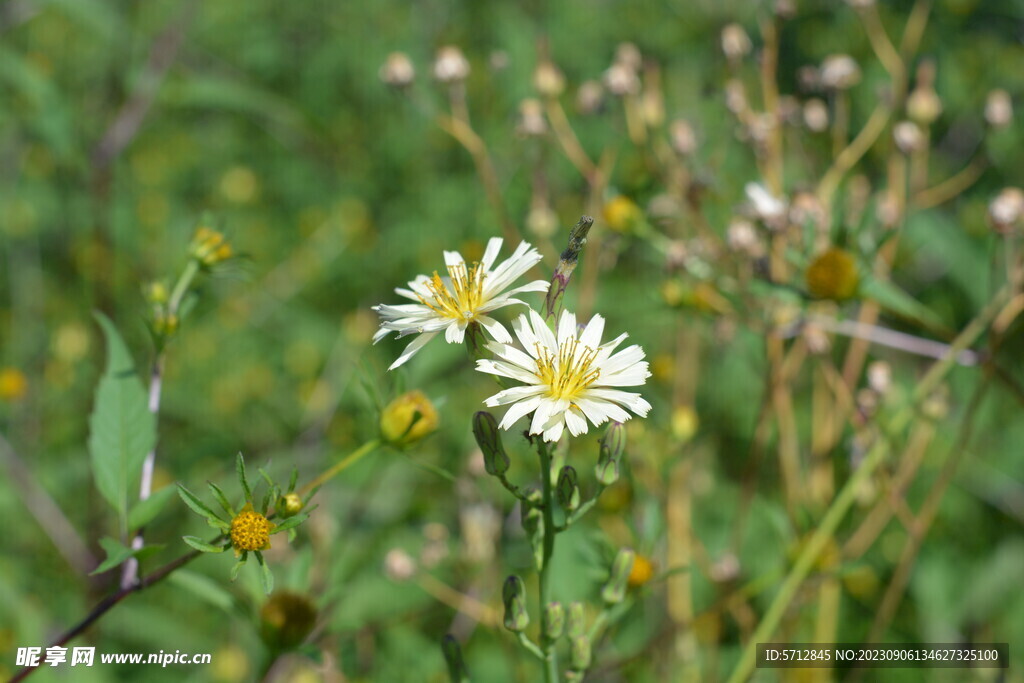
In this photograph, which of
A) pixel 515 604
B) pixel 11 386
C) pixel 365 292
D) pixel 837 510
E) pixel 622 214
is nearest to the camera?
pixel 515 604

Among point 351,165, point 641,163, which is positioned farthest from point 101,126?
point 641,163

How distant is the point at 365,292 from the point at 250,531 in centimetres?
212

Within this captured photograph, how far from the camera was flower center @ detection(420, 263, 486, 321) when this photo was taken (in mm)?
1033

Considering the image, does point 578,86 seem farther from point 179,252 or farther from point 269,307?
point 179,252

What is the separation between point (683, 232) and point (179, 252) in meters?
2.02

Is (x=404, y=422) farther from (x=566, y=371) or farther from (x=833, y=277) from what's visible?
(x=833, y=277)

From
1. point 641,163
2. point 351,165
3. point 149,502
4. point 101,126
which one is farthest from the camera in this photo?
point 351,165

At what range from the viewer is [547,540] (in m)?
1.00

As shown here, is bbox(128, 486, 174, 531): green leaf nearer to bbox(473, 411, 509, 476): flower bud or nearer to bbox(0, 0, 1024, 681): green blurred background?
bbox(0, 0, 1024, 681): green blurred background

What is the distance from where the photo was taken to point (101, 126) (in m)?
2.67

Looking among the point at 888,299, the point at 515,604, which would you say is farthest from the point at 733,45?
the point at 515,604

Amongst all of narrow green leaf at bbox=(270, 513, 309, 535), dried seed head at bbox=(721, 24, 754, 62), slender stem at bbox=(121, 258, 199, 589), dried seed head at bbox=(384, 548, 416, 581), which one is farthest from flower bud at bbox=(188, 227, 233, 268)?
dried seed head at bbox=(721, 24, 754, 62)

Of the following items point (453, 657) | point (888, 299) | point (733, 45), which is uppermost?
point (733, 45)

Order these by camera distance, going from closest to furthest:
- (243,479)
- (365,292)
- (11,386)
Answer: (243,479) < (11,386) < (365,292)
